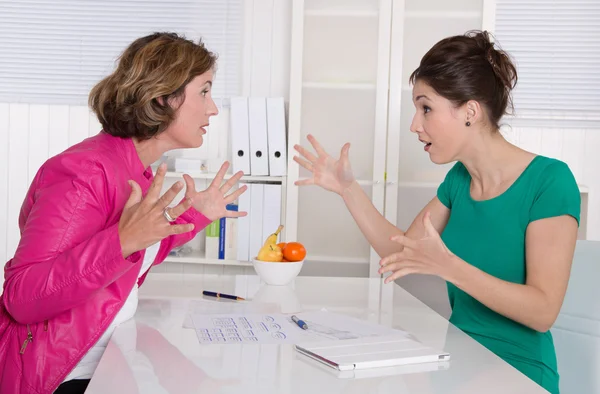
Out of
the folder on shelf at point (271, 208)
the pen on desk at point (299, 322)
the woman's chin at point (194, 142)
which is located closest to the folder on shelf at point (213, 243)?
the folder on shelf at point (271, 208)

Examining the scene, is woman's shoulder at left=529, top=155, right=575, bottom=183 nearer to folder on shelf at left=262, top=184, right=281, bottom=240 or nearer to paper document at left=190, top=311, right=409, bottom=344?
paper document at left=190, top=311, right=409, bottom=344

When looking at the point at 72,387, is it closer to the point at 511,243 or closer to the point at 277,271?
the point at 277,271

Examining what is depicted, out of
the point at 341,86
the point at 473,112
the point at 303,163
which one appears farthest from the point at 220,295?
the point at 341,86

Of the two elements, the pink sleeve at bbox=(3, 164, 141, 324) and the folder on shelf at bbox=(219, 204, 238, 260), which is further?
the folder on shelf at bbox=(219, 204, 238, 260)

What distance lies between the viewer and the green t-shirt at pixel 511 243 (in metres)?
1.85

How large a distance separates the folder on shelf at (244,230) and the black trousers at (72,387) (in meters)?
2.07

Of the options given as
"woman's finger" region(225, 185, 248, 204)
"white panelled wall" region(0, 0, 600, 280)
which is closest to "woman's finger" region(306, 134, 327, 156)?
"woman's finger" region(225, 185, 248, 204)

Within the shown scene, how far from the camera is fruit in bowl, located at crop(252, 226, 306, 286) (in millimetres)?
2213

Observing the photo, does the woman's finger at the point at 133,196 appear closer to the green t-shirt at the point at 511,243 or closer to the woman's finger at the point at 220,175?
the woman's finger at the point at 220,175

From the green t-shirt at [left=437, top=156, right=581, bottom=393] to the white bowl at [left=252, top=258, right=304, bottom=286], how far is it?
50 centimetres

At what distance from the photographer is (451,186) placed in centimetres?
227

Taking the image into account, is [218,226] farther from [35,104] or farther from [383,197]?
[35,104]

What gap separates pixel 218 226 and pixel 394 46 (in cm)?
128

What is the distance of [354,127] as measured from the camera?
360cm
